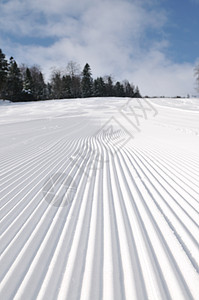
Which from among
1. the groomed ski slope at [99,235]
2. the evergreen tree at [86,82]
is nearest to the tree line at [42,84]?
Result: the evergreen tree at [86,82]

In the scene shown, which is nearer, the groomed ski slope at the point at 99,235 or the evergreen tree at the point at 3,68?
the groomed ski slope at the point at 99,235

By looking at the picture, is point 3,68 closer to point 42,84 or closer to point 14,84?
point 14,84

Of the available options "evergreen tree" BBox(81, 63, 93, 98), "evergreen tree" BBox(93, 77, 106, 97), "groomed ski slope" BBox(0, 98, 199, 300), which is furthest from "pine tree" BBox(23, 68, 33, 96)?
"groomed ski slope" BBox(0, 98, 199, 300)

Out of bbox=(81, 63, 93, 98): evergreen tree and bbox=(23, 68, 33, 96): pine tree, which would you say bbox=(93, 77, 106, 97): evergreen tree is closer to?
bbox=(81, 63, 93, 98): evergreen tree

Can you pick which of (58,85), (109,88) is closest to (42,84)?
(58,85)

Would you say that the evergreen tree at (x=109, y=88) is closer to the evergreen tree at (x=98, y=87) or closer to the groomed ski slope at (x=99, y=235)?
the evergreen tree at (x=98, y=87)

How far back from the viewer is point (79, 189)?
2.66 m

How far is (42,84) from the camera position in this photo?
40.8 m

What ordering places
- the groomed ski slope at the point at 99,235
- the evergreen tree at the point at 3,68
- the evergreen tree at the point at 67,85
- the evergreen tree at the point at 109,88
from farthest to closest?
the evergreen tree at the point at 109,88, the evergreen tree at the point at 67,85, the evergreen tree at the point at 3,68, the groomed ski slope at the point at 99,235

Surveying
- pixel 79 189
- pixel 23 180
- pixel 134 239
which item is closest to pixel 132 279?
pixel 134 239

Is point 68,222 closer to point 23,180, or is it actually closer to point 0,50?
point 23,180

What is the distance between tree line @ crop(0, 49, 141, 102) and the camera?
1197 inches

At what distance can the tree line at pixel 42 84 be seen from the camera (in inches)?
1197

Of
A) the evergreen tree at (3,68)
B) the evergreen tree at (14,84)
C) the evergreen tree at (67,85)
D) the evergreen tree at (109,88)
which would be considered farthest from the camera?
the evergreen tree at (109,88)
